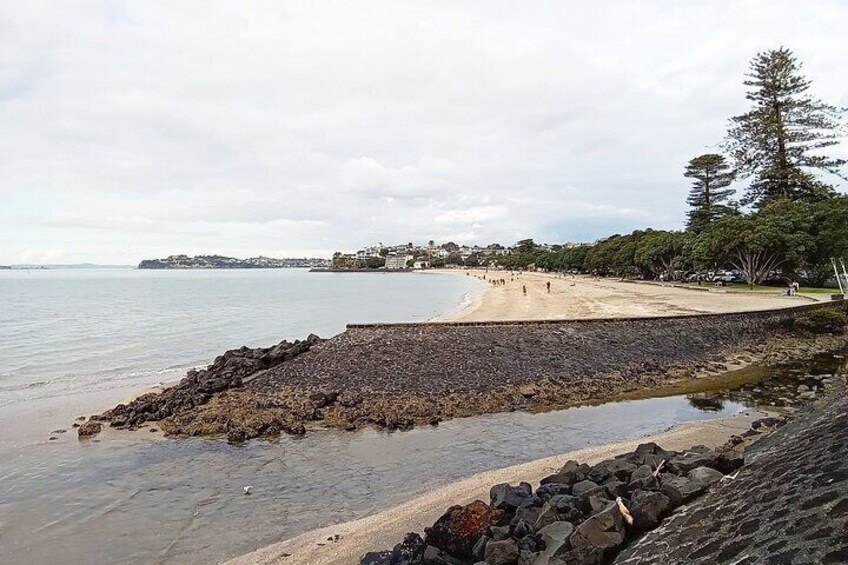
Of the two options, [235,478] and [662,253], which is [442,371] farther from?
[662,253]

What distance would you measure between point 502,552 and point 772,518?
7.87 feet

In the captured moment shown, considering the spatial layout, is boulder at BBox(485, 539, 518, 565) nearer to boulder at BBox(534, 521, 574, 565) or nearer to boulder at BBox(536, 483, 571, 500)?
boulder at BBox(534, 521, 574, 565)

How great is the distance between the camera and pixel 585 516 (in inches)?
241

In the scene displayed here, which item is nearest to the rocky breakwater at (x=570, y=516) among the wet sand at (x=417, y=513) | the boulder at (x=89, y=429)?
the wet sand at (x=417, y=513)

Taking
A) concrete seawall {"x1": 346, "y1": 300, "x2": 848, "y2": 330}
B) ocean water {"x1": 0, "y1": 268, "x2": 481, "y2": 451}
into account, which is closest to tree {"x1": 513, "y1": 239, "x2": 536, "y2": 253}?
ocean water {"x1": 0, "y1": 268, "x2": 481, "y2": 451}

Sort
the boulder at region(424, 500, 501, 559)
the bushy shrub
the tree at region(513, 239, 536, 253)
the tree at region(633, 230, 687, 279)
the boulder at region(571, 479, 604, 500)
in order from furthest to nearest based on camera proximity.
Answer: the tree at region(513, 239, 536, 253) → the tree at region(633, 230, 687, 279) → the bushy shrub → the boulder at region(571, 479, 604, 500) → the boulder at region(424, 500, 501, 559)

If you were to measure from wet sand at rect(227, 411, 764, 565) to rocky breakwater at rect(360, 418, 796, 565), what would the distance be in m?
0.78

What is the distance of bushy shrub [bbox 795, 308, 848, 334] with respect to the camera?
24.0 m

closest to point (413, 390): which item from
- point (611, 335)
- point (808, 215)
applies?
point (611, 335)

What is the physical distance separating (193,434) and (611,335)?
1448 cm

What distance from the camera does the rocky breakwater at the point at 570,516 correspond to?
545 centimetres

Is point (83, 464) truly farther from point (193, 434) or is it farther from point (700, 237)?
point (700, 237)

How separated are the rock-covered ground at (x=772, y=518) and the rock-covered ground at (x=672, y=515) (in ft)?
0.03

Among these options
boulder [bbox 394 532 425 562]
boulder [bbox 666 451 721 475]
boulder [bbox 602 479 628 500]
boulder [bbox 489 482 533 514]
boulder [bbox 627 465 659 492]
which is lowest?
boulder [bbox 394 532 425 562]
